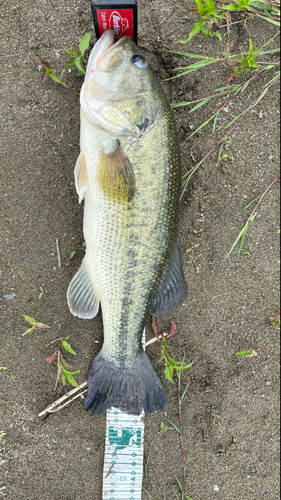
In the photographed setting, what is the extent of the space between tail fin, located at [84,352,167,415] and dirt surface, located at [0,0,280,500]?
0.85ft

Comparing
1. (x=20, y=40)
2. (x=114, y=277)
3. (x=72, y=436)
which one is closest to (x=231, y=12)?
(x=20, y=40)

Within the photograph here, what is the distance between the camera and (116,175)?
1.62m

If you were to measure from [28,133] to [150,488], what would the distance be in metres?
2.49

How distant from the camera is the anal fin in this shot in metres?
1.86

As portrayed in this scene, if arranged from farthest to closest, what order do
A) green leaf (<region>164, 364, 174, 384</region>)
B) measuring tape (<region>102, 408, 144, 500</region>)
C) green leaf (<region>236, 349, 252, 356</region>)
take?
green leaf (<region>236, 349, 252, 356</region>)
measuring tape (<region>102, 408, 144, 500</region>)
green leaf (<region>164, 364, 174, 384</region>)

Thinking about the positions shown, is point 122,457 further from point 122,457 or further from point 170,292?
point 170,292

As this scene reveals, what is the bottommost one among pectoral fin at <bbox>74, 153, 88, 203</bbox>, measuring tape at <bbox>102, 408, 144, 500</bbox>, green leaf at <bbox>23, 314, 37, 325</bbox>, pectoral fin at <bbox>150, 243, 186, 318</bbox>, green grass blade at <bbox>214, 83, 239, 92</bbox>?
measuring tape at <bbox>102, 408, 144, 500</bbox>

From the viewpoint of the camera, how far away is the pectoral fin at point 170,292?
1871mm

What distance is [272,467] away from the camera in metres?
2.30

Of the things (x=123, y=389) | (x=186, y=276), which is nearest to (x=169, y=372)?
(x=123, y=389)

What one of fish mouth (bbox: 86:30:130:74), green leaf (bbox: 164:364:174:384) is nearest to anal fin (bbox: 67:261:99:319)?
green leaf (bbox: 164:364:174:384)

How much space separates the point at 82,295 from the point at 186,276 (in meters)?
0.76

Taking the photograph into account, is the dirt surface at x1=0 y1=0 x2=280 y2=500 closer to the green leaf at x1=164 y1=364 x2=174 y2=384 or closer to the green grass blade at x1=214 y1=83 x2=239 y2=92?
the green grass blade at x1=214 y1=83 x2=239 y2=92

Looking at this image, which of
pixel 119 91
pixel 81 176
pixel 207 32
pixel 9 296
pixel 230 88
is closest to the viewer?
pixel 119 91
